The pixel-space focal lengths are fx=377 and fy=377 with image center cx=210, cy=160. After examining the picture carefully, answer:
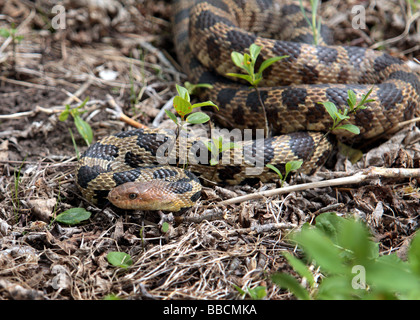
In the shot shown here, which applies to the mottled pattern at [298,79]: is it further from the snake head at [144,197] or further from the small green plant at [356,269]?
the small green plant at [356,269]

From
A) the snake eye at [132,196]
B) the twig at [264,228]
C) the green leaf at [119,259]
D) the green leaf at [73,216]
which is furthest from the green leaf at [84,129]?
the twig at [264,228]

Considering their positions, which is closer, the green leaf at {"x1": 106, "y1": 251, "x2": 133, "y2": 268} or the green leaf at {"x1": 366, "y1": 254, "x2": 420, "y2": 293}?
the green leaf at {"x1": 366, "y1": 254, "x2": 420, "y2": 293}

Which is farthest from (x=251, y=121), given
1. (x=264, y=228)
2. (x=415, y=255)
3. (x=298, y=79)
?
(x=415, y=255)

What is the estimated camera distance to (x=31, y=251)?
12.9 ft

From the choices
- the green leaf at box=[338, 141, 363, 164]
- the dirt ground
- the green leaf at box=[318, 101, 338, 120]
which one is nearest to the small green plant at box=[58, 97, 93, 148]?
the dirt ground

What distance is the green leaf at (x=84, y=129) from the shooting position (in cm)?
555

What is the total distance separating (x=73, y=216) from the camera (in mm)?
4395

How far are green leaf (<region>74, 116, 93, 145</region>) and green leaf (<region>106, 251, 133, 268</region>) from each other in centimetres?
228

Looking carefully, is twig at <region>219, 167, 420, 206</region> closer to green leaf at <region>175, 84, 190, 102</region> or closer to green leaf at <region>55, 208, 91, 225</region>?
green leaf at <region>175, 84, 190, 102</region>

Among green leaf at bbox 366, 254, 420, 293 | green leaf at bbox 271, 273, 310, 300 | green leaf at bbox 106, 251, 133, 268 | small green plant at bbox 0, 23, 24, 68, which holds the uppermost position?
green leaf at bbox 366, 254, 420, 293

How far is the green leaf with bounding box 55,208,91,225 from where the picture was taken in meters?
4.33

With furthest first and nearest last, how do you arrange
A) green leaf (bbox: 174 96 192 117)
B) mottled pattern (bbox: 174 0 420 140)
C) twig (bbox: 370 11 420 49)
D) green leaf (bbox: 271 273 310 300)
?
twig (bbox: 370 11 420 49)
mottled pattern (bbox: 174 0 420 140)
green leaf (bbox: 174 96 192 117)
green leaf (bbox: 271 273 310 300)

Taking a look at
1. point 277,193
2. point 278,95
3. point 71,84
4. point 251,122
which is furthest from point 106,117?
point 277,193
